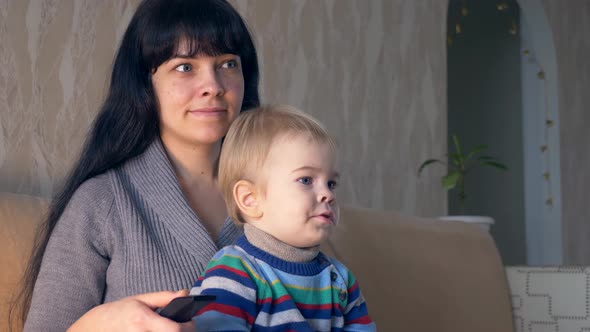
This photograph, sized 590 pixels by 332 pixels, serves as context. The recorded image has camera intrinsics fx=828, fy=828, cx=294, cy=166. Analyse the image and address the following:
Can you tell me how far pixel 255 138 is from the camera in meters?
1.27

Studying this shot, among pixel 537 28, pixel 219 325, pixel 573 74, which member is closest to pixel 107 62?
pixel 219 325

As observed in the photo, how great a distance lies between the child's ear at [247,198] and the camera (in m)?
1.27

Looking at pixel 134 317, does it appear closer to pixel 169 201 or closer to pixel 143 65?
pixel 169 201

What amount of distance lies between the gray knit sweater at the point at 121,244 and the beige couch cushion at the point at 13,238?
12 centimetres

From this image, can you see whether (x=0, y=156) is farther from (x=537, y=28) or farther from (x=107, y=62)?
(x=537, y=28)

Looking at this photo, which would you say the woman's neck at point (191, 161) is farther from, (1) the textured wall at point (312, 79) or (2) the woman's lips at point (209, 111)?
(1) the textured wall at point (312, 79)

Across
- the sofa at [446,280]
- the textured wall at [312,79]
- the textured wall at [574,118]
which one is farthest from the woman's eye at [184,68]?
the textured wall at [574,118]

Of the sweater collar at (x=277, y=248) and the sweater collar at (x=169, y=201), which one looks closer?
the sweater collar at (x=277, y=248)

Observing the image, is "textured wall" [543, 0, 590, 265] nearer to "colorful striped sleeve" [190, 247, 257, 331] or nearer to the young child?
the young child

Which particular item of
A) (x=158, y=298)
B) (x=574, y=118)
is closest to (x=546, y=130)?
(x=574, y=118)

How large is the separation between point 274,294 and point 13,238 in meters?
0.52

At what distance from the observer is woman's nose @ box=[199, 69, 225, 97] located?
141cm

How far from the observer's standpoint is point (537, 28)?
5707 millimetres

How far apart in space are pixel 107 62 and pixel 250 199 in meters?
1.48
